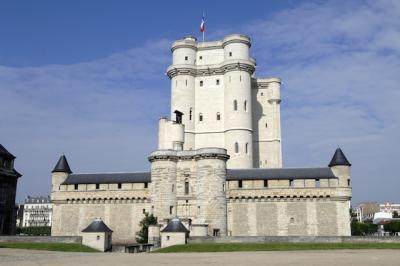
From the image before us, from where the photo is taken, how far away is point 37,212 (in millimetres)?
143875

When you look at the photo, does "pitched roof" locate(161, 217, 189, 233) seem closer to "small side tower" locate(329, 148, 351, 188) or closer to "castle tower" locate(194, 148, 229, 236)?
"castle tower" locate(194, 148, 229, 236)

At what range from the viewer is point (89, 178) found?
161ft

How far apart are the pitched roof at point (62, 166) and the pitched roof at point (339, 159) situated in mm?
28606

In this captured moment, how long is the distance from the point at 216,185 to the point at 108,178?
12.8 meters

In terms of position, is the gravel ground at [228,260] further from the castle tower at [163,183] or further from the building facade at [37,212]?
the building facade at [37,212]

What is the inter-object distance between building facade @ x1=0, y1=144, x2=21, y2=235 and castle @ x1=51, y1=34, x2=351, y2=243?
479cm

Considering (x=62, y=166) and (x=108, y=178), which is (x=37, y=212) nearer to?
(x=62, y=166)

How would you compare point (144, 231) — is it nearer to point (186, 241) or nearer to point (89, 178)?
point (186, 241)

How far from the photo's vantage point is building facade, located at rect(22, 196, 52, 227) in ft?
459

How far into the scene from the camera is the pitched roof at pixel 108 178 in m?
47.6

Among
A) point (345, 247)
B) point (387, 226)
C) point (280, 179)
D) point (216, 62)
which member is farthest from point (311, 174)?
point (387, 226)

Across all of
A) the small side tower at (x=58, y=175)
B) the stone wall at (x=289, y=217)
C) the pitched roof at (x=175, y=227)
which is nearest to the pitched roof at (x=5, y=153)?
the small side tower at (x=58, y=175)

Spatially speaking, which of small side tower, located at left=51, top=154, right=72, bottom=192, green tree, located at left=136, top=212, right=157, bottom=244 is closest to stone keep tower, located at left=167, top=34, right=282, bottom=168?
green tree, located at left=136, top=212, right=157, bottom=244

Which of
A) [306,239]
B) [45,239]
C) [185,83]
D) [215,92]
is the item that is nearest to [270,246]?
[306,239]
